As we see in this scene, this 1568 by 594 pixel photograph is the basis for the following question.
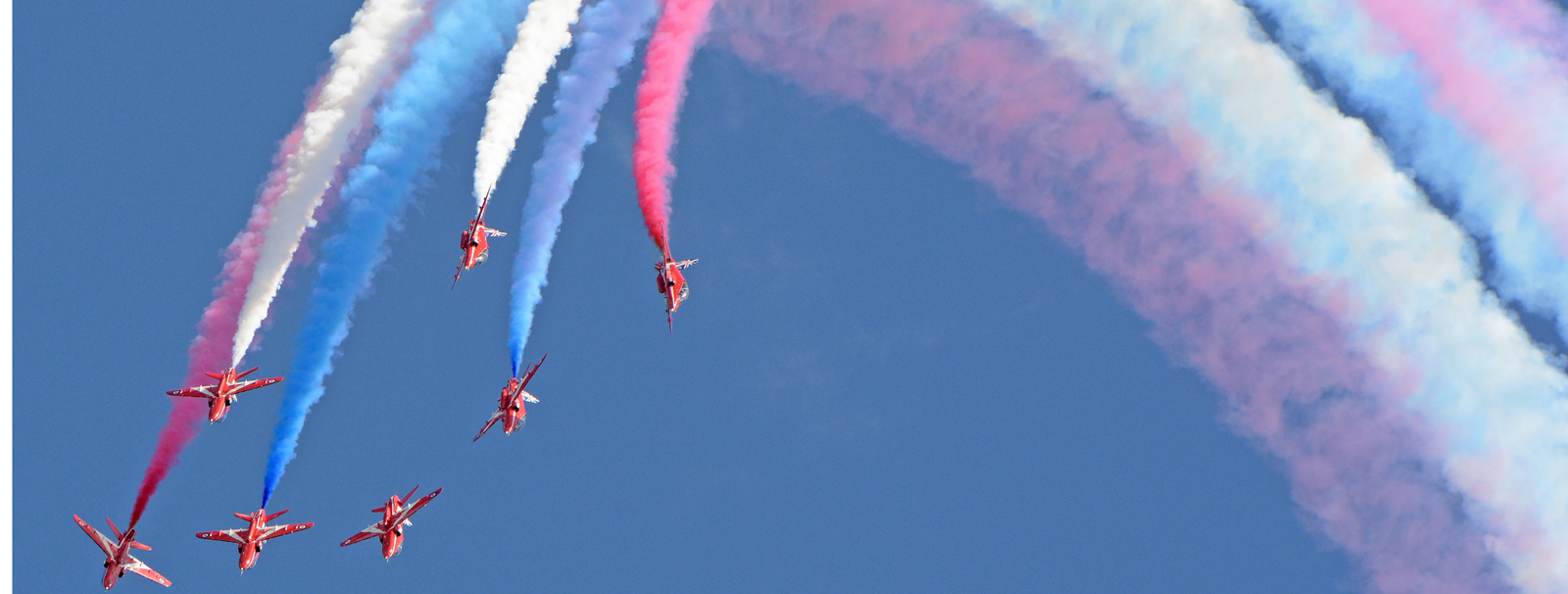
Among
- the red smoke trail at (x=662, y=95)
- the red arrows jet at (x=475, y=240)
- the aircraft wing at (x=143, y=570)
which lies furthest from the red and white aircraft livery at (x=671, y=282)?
the aircraft wing at (x=143, y=570)

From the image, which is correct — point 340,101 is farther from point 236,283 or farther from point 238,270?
point 236,283

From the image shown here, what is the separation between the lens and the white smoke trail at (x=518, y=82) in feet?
122

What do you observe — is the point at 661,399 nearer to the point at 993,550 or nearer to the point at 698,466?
the point at 698,466

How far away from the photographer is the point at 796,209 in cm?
4844

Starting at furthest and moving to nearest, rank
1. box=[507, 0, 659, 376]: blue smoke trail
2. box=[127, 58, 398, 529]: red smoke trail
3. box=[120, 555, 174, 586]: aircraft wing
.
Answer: box=[120, 555, 174, 586]: aircraft wing, box=[127, 58, 398, 529]: red smoke trail, box=[507, 0, 659, 376]: blue smoke trail

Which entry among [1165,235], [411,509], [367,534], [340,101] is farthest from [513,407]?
[1165,235]

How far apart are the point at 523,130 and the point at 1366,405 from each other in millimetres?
24788

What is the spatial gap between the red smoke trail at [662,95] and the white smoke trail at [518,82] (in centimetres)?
247

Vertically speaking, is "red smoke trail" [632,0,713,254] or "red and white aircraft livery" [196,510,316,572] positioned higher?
"red smoke trail" [632,0,713,254]

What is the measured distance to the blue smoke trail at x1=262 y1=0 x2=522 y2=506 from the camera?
126 ft

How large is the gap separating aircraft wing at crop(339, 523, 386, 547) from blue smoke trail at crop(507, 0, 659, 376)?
27.2 feet

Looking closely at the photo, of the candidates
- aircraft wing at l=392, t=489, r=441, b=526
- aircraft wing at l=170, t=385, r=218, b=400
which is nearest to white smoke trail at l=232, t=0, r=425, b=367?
aircraft wing at l=170, t=385, r=218, b=400

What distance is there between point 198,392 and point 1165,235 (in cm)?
2843

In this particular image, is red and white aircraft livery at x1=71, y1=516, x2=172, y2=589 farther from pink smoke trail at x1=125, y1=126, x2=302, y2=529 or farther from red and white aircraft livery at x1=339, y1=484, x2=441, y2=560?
red and white aircraft livery at x1=339, y1=484, x2=441, y2=560
